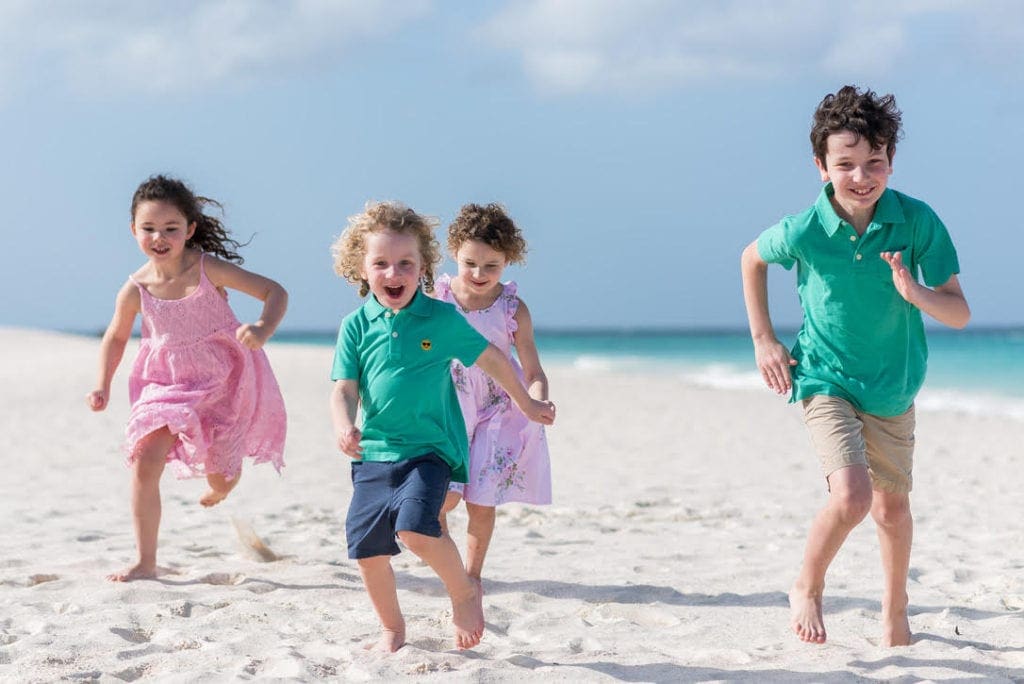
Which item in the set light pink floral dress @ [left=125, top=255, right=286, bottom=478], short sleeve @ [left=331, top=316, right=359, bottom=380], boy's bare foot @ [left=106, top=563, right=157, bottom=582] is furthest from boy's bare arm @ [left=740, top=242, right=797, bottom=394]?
boy's bare foot @ [left=106, top=563, right=157, bottom=582]

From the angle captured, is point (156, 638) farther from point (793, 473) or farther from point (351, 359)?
point (793, 473)

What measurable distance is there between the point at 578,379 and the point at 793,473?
13.4m

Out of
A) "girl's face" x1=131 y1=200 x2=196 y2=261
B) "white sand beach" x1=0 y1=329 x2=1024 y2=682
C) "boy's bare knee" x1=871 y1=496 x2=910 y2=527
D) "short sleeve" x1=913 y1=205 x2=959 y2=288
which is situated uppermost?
"girl's face" x1=131 y1=200 x2=196 y2=261

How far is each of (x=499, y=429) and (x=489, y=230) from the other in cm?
84

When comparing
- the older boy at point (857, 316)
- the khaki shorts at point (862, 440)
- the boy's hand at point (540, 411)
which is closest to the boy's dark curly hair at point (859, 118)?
→ the older boy at point (857, 316)

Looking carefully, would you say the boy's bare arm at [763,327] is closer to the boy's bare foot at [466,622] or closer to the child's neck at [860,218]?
the child's neck at [860,218]

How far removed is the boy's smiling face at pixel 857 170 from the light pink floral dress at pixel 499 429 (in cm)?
148

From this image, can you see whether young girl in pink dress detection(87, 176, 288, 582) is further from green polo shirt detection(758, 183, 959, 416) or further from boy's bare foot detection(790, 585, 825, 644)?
boy's bare foot detection(790, 585, 825, 644)

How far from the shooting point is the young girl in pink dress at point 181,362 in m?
5.06

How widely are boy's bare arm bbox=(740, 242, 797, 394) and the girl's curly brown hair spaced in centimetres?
101

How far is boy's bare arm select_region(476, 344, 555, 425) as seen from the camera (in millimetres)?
3848

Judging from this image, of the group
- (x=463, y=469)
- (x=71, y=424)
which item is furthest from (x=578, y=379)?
(x=463, y=469)

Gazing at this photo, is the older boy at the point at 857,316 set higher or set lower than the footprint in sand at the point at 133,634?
higher

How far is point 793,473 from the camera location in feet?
31.7
